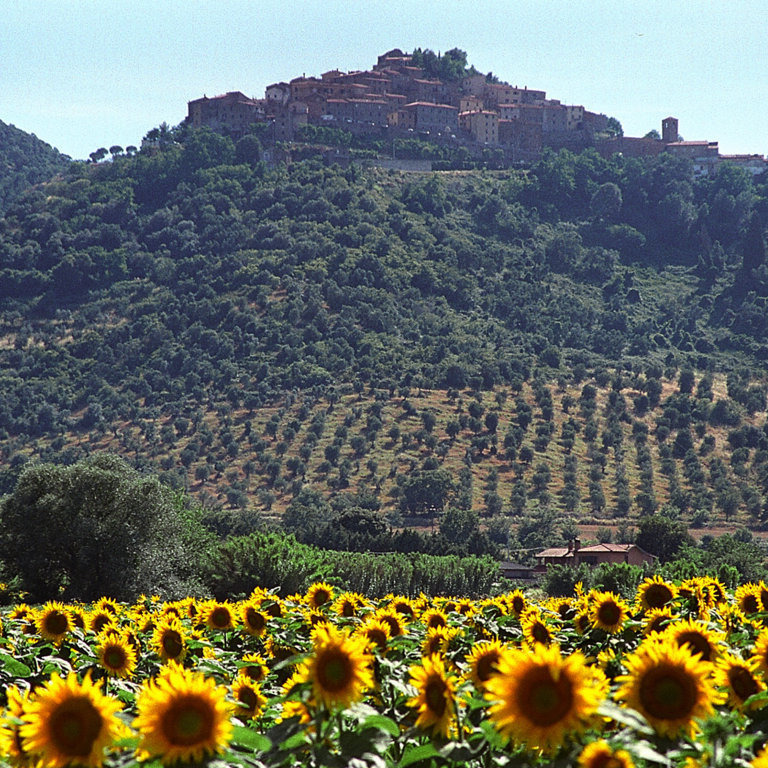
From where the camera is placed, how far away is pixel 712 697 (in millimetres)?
4359

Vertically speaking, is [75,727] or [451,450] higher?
[75,727]

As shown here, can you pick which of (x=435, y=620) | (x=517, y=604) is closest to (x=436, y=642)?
(x=435, y=620)

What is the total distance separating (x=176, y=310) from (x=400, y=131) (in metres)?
55.0

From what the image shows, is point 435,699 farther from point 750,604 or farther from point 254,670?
point 750,604

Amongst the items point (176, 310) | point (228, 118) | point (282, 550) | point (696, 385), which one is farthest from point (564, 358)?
point (282, 550)

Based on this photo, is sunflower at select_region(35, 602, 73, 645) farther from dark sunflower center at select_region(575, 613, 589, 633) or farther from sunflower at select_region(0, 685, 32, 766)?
dark sunflower center at select_region(575, 613, 589, 633)

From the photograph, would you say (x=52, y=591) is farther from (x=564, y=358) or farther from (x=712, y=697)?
(x=564, y=358)

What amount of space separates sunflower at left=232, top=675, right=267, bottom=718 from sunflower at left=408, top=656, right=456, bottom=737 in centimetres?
142

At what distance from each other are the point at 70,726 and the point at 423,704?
141 cm

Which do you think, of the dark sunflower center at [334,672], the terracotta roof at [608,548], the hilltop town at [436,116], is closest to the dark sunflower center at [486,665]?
the dark sunflower center at [334,672]

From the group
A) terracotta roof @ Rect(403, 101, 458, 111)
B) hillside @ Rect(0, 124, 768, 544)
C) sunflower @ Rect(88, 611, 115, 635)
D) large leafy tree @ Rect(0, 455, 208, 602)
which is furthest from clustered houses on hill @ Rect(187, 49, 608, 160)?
sunflower @ Rect(88, 611, 115, 635)

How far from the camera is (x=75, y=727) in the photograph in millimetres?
4215

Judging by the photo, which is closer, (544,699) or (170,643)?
(544,699)

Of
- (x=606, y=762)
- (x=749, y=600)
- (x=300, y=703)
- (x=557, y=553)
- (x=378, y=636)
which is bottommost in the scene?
(x=557, y=553)
